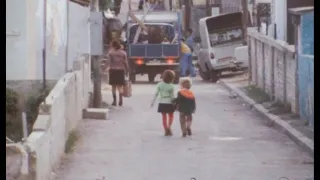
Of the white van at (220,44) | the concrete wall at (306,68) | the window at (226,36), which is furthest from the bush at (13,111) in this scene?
the window at (226,36)

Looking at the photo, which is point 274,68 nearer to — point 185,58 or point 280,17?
point 280,17

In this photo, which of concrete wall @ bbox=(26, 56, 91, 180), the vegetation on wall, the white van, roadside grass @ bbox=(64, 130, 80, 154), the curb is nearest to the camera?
concrete wall @ bbox=(26, 56, 91, 180)

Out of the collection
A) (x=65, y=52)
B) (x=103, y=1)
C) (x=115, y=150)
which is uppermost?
(x=103, y=1)

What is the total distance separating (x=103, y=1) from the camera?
3278 cm

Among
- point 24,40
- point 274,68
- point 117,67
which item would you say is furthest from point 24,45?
point 274,68

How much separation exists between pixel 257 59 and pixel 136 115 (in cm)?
748

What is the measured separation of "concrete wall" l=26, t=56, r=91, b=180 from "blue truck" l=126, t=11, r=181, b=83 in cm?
1419

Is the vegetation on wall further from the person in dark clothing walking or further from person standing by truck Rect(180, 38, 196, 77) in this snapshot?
person standing by truck Rect(180, 38, 196, 77)

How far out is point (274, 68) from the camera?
23844mm

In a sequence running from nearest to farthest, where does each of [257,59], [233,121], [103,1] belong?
1. [233,121]
2. [257,59]
3. [103,1]

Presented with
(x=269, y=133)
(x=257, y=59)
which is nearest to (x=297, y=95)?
(x=269, y=133)

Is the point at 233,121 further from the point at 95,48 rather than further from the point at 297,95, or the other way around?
the point at 95,48

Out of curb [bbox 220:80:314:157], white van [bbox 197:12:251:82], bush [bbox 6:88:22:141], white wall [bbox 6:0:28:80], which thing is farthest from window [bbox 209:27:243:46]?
bush [bbox 6:88:22:141]

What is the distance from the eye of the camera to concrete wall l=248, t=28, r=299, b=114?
20594mm
